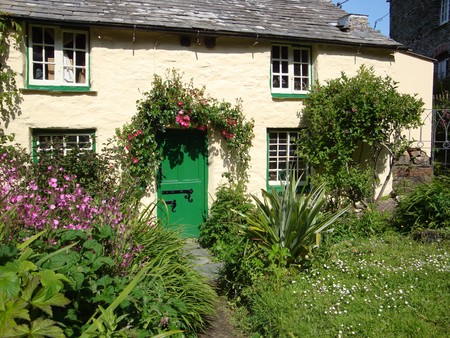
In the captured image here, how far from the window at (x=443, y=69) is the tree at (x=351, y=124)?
31.0 feet

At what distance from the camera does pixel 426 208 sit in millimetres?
7355

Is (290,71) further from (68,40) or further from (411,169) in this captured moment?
(68,40)

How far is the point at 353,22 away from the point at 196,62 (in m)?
4.27

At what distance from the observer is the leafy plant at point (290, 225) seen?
5449 mm

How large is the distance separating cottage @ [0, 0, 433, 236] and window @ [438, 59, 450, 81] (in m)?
7.60

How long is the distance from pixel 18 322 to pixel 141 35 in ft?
21.0

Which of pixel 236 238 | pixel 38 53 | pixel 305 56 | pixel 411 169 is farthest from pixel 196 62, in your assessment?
pixel 411 169

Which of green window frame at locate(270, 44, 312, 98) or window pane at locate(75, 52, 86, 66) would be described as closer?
window pane at locate(75, 52, 86, 66)

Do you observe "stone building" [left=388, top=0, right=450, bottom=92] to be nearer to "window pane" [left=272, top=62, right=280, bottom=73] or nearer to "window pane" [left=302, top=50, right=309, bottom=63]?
"window pane" [left=302, top=50, right=309, bottom=63]

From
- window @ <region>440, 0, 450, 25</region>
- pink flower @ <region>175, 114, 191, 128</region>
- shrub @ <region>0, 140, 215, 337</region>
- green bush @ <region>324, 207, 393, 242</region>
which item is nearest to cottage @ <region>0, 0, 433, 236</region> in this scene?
pink flower @ <region>175, 114, 191, 128</region>

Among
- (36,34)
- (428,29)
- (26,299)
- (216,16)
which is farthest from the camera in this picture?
(428,29)

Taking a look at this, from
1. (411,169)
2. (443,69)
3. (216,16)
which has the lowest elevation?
(411,169)

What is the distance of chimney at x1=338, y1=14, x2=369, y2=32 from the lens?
9805 mm

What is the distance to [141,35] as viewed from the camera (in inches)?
312
